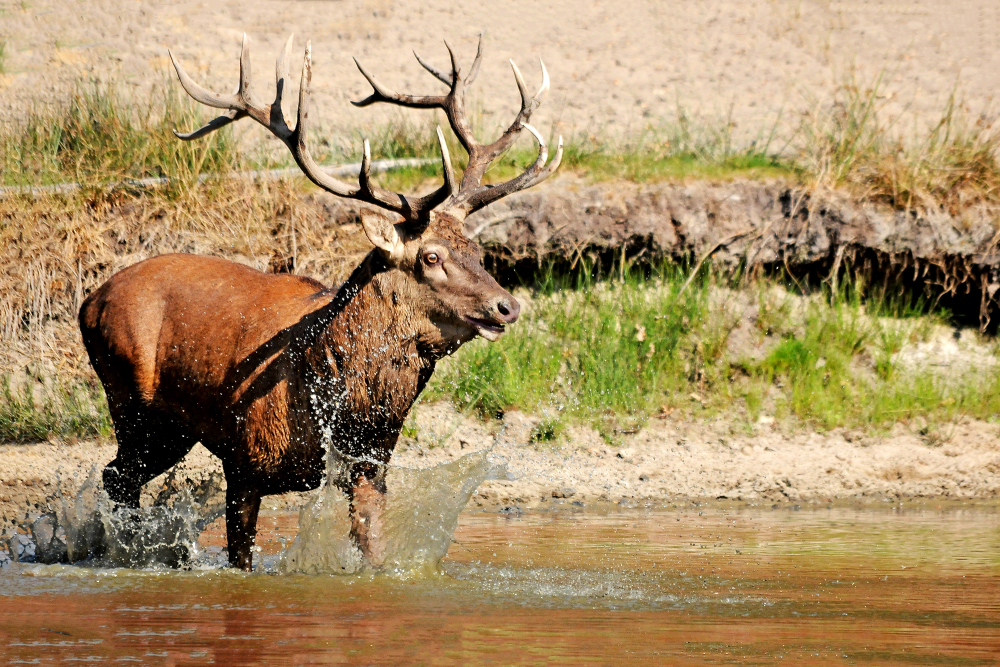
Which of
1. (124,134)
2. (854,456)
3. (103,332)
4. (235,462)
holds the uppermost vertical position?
(124,134)

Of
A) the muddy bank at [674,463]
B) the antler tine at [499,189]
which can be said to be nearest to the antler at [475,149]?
the antler tine at [499,189]

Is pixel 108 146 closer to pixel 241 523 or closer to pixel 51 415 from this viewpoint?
pixel 51 415

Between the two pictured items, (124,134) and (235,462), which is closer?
(235,462)

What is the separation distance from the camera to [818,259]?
943cm

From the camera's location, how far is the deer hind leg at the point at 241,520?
5.42 meters

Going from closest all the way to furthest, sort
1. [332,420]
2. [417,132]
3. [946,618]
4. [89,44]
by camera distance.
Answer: [946,618]
[332,420]
[417,132]
[89,44]

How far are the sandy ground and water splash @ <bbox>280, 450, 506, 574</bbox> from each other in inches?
237

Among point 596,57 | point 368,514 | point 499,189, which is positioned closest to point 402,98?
point 499,189

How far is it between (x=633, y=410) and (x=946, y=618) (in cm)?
410

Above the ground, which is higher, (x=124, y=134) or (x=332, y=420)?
(x=124, y=134)

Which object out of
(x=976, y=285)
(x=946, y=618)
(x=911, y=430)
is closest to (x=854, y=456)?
(x=911, y=430)

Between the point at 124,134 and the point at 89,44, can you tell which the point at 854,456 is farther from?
the point at 89,44

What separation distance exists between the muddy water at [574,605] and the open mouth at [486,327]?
3.49 feet

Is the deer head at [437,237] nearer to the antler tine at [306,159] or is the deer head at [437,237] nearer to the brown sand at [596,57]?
the antler tine at [306,159]
